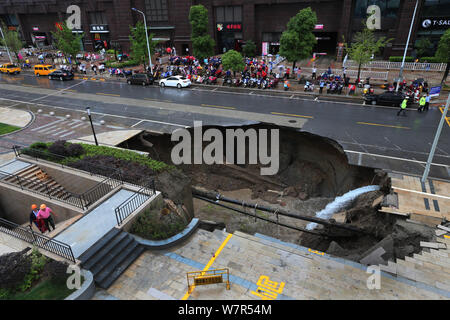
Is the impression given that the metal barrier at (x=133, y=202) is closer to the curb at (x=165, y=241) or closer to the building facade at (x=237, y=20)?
the curb at (x=165, y=241)

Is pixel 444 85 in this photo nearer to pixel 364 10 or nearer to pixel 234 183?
pixel 364 10

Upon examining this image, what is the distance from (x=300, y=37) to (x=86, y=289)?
104 ft

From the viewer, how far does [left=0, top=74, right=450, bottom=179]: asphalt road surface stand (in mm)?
18516

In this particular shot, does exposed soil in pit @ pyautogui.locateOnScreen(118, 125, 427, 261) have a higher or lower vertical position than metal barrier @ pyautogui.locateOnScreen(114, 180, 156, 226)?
lower

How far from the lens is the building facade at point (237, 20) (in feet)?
120

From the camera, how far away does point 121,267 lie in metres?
10.2

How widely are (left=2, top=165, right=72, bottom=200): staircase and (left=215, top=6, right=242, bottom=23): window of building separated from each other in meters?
38.9

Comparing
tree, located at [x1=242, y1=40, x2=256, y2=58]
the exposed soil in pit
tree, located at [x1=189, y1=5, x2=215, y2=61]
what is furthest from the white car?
the exposed soil in pit

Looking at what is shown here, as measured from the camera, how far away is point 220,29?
47500 mm

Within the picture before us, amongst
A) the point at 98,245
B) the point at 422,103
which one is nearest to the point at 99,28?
the point at 422,103

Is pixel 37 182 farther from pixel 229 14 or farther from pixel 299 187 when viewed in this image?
pixel 229 14

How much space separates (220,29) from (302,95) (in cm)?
2292

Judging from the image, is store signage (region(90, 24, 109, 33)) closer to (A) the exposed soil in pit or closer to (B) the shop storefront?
(B) the shop storefront

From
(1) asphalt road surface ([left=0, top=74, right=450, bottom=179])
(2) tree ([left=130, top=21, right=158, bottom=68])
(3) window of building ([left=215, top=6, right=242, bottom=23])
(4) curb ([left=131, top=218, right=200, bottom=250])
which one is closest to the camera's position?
(4) curb ([left=131, top=218, right=200, bottom=250])
